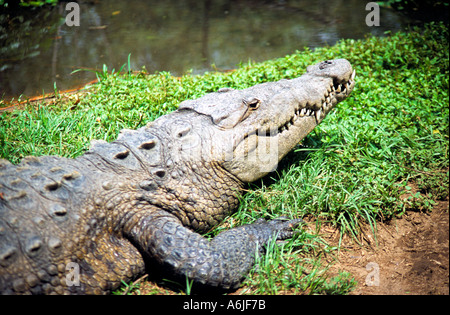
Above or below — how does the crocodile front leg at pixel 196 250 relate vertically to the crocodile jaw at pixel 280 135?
below

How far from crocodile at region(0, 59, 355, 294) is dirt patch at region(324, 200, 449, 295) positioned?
0.60m

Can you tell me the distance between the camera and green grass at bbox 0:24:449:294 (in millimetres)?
3568

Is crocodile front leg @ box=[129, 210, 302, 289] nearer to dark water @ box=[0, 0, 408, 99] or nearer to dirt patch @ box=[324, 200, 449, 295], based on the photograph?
dirt patch @ box=[324, 200, 449, 295]

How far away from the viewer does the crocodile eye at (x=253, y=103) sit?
12.8ft

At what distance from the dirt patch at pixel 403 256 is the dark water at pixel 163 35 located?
4.19 metres

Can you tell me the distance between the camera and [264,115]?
3914 millimetres

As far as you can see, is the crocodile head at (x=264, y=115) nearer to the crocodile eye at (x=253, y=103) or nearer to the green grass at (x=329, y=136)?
the crocodile eye at (x=253, y=103)

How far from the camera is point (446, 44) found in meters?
5.48

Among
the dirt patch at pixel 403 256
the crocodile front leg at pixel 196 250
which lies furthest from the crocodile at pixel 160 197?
the dirt patch at pixel 403 256

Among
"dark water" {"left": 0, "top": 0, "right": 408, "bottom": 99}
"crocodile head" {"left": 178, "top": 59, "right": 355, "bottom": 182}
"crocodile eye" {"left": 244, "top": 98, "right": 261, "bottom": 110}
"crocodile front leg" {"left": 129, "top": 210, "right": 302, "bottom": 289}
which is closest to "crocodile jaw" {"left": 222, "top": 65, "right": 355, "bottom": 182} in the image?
"crocodile head" {"left": 178, "top": 59, "right": 355, "bottom": 182}

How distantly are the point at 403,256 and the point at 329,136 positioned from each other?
1.74 metres

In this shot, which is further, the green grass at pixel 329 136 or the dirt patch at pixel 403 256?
the green grass at pixel 329 136

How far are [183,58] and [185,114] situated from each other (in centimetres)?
357
